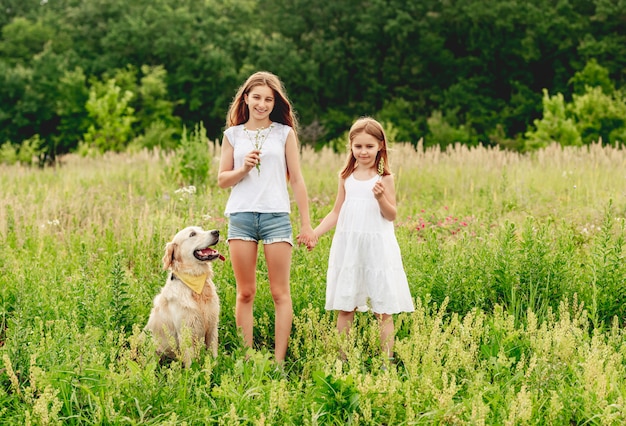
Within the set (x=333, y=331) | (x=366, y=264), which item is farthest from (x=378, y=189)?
(x=333, y=331)

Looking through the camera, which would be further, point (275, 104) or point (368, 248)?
point (275, 104)

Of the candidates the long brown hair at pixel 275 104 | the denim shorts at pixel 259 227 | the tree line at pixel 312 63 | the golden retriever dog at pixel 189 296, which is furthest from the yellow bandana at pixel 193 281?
the tree line at pixel 312 63

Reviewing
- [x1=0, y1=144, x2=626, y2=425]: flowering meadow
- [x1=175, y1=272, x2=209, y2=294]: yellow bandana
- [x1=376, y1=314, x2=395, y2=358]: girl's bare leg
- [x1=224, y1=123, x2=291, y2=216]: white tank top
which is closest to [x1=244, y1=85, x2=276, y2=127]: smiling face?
[x1=224, y1=123, x2=291, y2=216]: white tank top

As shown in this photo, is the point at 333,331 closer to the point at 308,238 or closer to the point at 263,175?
the point at 308,238

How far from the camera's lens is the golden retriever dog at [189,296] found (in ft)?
14.2

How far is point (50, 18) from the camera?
1556 inches

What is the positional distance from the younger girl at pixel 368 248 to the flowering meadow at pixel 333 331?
189mm

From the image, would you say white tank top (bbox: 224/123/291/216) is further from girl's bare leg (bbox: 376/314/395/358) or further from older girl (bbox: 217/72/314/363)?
girl's bare leg (bbox: 376/314/395/358)

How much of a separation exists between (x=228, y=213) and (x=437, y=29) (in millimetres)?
36536

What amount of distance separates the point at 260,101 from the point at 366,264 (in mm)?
1360

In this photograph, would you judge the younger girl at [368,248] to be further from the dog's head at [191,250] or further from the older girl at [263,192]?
the dog's head at [191,250]

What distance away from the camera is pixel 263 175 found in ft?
14.8

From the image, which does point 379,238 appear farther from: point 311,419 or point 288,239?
point 311,419

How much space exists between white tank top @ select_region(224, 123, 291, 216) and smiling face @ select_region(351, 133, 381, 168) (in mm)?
503
